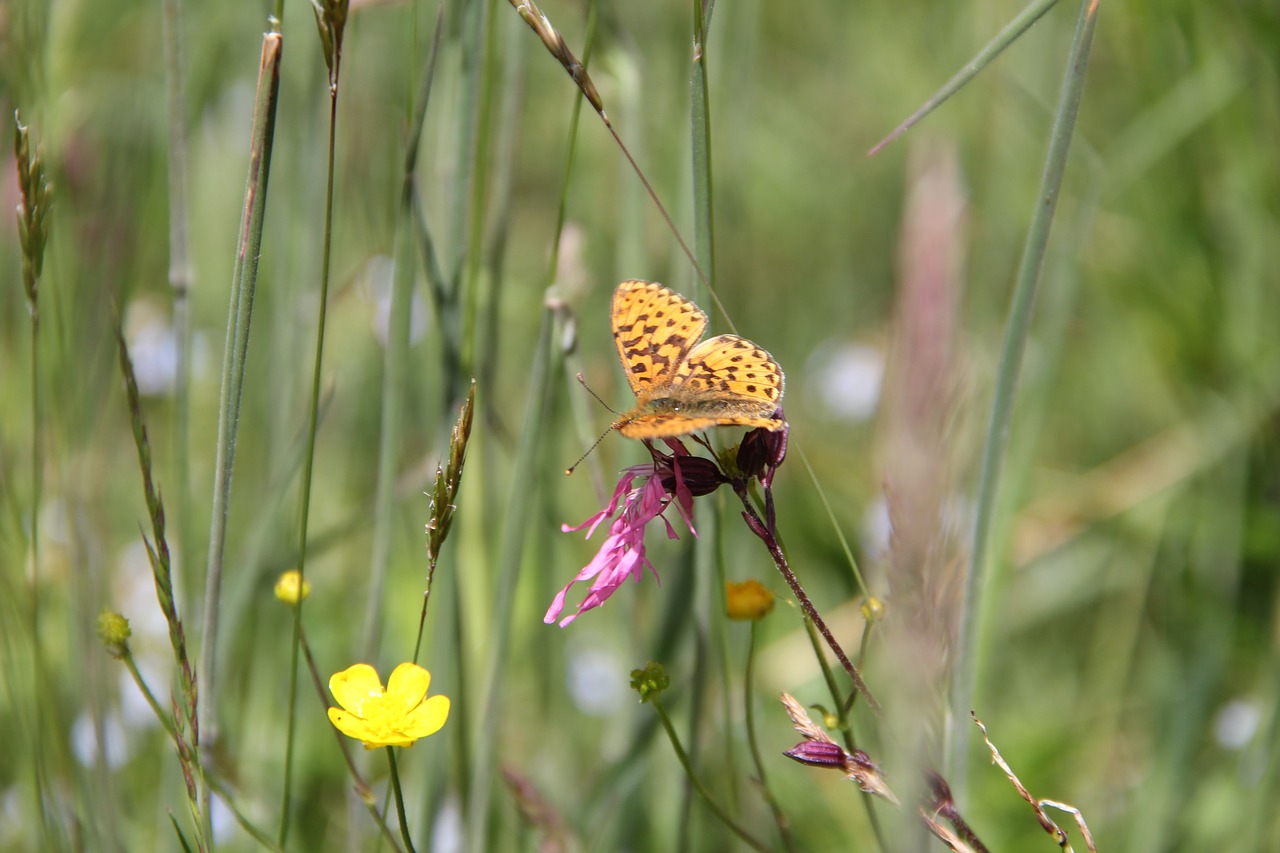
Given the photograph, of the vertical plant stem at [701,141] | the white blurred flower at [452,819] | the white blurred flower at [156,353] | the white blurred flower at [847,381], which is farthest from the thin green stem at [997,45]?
the white blurred flower at [156,353]

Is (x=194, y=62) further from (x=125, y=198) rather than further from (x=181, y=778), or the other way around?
(x=181, y=778)

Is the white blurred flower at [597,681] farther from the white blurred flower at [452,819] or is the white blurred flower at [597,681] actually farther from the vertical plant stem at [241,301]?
the vertical plant stem at [241,301]

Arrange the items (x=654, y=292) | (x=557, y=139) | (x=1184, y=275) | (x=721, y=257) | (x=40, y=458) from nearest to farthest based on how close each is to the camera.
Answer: (x=654, y=292), (x=40, y=458), (x=1184, y=275), (x=721, y=257), (x=557, y=139)

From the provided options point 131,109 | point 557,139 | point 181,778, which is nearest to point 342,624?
point 181,778

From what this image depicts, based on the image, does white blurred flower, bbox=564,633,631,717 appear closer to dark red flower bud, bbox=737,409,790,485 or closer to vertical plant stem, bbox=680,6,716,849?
vertical plant stem, bbox=680,6,716,849

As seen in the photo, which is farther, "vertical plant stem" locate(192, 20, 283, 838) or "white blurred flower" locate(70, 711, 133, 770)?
"white blurred flower" locate(70, 711, 133, 770)

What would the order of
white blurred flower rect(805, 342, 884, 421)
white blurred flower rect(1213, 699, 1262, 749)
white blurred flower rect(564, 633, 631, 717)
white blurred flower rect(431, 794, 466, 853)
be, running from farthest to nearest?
white blurred flower rect(805, 342, 884, 421) < white blurred flower rect(564, 633, 631, 717) < white blurred flower rect(1213, 699, 1262, 749) < white blurred flower rect(431, 794, 466, 853)

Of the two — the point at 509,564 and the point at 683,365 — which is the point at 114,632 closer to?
the point at 509,564

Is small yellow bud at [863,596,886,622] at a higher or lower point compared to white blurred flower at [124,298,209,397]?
lower

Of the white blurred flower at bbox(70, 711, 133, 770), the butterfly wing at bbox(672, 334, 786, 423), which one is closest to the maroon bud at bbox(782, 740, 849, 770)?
the butterfly wing at bbox(672, 334, 786, 423)
